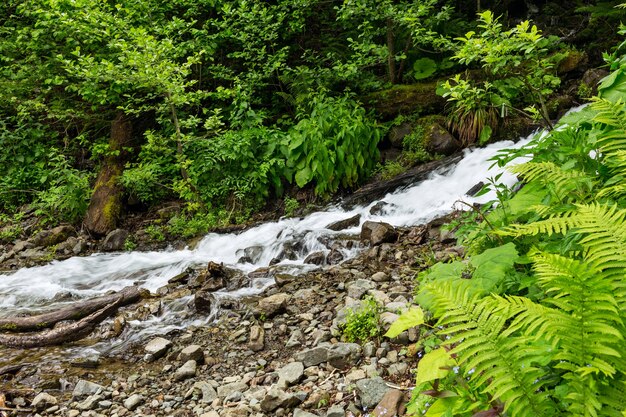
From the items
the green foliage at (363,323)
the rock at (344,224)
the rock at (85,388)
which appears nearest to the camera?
the green foliage at (363,323)

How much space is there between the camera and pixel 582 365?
138cm

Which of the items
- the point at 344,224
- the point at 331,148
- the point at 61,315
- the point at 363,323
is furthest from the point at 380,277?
the point at 331,148

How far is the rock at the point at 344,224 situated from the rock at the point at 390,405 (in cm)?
514

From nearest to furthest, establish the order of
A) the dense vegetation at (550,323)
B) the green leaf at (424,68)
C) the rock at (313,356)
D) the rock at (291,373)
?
the dense vegetation at (550,323)
the rock at (291,373)
the rock at (313,356)
the green leaf at (424,68)

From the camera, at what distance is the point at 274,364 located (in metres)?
4.19

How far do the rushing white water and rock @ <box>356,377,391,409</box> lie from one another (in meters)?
3.47

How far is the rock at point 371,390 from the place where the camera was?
3.06 m

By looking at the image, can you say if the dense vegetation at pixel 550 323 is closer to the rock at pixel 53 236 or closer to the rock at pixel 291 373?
the rock at pixel 291 373

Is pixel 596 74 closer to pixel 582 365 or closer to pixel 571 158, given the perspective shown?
pixel 571 158

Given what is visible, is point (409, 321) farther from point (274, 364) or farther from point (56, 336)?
point (56, 336)

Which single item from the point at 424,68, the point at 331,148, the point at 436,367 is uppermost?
the point at 424,68

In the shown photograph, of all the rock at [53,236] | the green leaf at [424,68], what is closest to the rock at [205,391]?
the rock at [53,236]

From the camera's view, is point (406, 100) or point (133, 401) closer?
point (133, 401)

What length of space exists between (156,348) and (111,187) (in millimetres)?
6593
